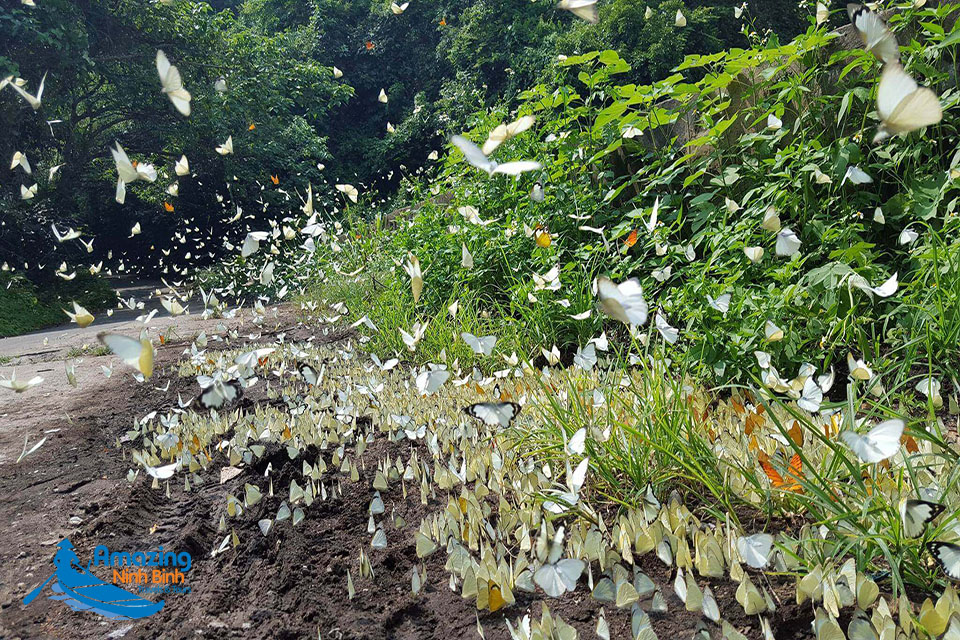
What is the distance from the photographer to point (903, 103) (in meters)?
0.87

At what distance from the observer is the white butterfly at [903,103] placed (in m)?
0.84

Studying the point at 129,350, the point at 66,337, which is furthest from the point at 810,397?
the point at 66,337

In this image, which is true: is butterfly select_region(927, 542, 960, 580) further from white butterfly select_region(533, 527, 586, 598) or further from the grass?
white butterfly select_region(533, 527, 586, 598)

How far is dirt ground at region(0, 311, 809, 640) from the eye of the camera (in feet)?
3.89

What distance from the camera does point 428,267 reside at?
3807mm

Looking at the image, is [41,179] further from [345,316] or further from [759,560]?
[759,560]

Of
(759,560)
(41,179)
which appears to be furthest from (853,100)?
(41,179)

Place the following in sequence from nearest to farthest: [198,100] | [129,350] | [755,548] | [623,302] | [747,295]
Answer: [623,302] → [755,548] → [129,350] → [747,295] → [198,100]

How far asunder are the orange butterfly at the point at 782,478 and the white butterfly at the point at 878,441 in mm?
331

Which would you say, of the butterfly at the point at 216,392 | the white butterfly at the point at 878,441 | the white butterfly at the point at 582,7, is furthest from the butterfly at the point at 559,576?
the butterfly at the point at 216,392

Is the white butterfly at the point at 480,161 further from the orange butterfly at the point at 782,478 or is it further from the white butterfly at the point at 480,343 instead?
the orange butterfly at the point at 782,478

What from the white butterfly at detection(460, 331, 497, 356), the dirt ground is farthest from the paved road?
the white butterfly at detection(460, 331, 497, 356)

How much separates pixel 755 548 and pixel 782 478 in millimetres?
271

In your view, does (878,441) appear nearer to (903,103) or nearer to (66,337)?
(903,103)
